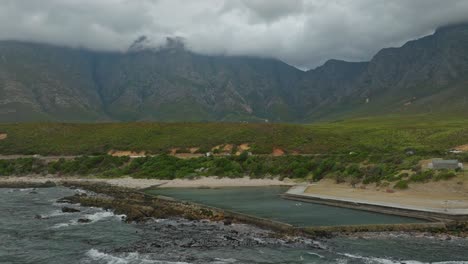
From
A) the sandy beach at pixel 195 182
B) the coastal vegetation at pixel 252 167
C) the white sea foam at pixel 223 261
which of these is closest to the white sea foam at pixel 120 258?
Answer: the white sea foam at pixel 223 261

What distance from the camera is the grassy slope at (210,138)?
105 metres

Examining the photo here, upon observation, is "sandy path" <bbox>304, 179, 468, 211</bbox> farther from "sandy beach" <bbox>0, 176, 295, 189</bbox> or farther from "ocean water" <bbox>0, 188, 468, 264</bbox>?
"sandy beach" <bbox>0, 176, 295, 189</bbox>

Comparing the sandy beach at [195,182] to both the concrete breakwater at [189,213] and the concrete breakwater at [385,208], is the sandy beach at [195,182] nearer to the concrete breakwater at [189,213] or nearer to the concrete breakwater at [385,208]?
the concrete breakwater at [189,213]

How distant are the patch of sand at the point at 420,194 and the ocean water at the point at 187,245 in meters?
11.3

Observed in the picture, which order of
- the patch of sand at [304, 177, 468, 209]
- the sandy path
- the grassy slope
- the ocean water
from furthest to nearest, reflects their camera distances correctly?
the grassy slope, the patch of sand at [304, 177, 468, 209], the sandy path, the ocean water

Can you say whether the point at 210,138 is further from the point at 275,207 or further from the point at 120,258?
the point at 120,258

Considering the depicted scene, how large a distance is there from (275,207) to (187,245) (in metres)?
17.2

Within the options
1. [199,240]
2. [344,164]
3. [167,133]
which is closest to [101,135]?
[167,133]

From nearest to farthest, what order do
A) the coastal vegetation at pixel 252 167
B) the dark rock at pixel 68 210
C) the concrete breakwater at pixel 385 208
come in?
the concrete breakwater at pixel 385 208, the dark rock at pixel 68 210, the coastal vegetation at pixel 252 167

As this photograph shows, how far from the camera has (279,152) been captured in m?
103

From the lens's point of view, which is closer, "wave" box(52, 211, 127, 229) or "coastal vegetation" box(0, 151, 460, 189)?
"wave" box(52, 211, 127, 229)

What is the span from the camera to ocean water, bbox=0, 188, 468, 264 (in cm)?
2970

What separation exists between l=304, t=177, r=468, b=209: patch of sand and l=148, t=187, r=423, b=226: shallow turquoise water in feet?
14.7

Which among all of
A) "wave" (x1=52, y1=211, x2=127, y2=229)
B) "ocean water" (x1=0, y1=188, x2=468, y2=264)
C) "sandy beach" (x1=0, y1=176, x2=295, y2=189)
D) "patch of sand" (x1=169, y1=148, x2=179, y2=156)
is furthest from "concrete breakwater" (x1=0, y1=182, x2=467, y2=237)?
"patch of sand" (x1=169, y1=148, x2=179, y2=156)
